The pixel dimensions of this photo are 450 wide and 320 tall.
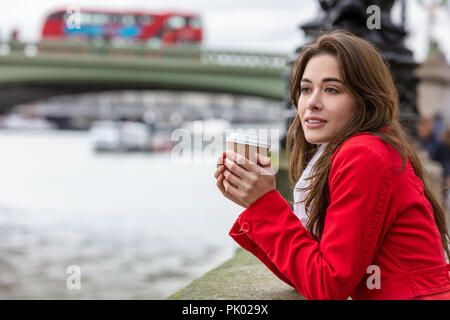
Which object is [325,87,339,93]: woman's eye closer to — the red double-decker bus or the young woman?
the young woman

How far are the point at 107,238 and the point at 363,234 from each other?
7951 millimetres

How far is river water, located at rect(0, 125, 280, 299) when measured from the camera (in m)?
6.17

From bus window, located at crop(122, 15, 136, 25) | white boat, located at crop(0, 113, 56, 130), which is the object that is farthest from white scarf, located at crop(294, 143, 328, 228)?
white boat, located at crop(0, 113, 56, 130)

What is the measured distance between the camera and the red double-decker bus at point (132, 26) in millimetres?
33156

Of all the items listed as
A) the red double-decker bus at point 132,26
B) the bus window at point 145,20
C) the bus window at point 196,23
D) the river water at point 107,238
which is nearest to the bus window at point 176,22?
the red double-decker bus at point 132,26

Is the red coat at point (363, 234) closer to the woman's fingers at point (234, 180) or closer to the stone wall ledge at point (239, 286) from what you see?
the woman's fingers at point (234, 180)

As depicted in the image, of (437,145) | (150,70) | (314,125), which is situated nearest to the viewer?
(314,125)

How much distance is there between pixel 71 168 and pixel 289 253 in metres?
23.6

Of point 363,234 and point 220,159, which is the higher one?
point 220,159

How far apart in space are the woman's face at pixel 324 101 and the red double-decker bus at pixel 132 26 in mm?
31695

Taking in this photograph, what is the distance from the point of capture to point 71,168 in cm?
2412

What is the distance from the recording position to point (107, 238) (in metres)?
8.95

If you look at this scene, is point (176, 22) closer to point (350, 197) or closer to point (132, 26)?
point (132, 26)

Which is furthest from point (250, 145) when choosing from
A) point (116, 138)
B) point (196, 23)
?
point (116, 138)
